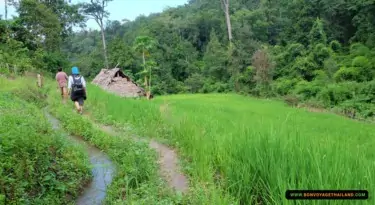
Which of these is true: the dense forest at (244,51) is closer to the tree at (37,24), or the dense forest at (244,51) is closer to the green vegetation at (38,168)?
the tree at (37,24)

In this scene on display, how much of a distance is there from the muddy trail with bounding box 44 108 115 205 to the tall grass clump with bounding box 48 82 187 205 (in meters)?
0.14

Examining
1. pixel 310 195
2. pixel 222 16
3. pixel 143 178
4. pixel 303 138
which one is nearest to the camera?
pixel 310 195

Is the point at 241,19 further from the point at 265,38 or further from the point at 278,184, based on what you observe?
the point at 278,184

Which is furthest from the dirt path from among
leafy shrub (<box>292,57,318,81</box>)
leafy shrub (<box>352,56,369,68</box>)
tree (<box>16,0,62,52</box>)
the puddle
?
tree (<box>16,0,62,52</box>)

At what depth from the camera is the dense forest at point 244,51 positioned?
24.0 metres

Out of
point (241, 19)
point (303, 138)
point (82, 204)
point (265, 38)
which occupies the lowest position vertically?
point (82, 204)

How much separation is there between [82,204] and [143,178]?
935 millimetres

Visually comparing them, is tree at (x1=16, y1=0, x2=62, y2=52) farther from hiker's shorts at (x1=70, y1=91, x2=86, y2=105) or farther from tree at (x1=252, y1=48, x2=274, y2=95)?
hiker's shorts at (x1=70, y1=91, x2=86, y2=105)

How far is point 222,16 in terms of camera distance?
4884 centimetres

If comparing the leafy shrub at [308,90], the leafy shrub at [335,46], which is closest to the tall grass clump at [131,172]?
the leafy shrub at [308,90]

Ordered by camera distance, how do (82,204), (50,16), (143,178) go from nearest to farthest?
(82,204) < (143,178) < (50,16)

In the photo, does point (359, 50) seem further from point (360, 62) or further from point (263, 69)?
point (263, 69)

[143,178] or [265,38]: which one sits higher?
[265,38]

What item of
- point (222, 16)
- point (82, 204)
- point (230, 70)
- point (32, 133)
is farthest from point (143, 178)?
point (222, 16)
